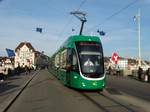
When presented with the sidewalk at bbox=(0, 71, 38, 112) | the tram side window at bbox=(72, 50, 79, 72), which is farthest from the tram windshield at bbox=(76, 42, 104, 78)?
the sidewalk at bbox=(0, 71, 38, 112)

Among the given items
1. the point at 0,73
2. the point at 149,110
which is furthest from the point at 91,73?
the point at 0,73

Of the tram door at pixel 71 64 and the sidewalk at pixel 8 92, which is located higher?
the tram door at pixel 71 64

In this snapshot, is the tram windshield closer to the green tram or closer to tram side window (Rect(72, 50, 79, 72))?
the green tram

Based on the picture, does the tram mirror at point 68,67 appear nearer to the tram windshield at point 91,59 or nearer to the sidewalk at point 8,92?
the tram windshield at point 91,59

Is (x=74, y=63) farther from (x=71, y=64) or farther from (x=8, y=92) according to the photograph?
(x=8, y=92)

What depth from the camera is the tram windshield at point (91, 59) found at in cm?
2544

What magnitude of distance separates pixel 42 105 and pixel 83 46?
29.5ft

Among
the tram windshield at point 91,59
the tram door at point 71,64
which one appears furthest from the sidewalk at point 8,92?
the tram windshield at point 91,59

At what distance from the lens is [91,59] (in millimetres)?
25781

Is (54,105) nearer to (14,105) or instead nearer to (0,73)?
(14,105)

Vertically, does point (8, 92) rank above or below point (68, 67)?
below

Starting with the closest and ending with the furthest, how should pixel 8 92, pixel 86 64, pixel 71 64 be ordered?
pixel 86 64 → pixel 8 92 → pixel 71 64

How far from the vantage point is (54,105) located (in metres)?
18.0

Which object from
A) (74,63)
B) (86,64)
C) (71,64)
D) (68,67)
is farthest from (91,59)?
(68,67)
